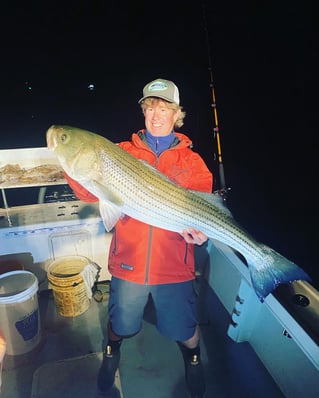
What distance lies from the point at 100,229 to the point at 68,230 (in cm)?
42

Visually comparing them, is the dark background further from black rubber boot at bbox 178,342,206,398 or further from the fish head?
the fish head

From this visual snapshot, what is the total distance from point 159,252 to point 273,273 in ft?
3.08

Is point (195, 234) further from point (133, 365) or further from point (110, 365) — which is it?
point (133, 365)

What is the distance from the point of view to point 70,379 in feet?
9.12

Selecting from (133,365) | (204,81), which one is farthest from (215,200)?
(204,81)

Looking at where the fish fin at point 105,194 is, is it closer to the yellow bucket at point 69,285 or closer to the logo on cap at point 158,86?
the logo on cap at point 158,86

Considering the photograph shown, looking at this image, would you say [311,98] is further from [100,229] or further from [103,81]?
[103,81]

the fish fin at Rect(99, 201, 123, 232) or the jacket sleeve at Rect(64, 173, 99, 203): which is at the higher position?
the jacket sleeve at Rect(64, 173, 99, 203)

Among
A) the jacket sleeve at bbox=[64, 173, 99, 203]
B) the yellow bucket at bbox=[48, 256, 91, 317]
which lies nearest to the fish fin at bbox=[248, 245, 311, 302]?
the jacket sleeve at bbox=[64, 173, 99, 203]

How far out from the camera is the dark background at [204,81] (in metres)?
10.3

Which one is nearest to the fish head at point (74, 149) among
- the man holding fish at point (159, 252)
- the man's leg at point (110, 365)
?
the man holding fish at point (159, 252)

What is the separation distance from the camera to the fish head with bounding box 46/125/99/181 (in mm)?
1948

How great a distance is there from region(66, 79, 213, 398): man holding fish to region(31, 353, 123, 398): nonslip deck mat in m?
0.16

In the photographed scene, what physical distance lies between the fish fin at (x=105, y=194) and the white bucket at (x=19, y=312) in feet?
5.23
